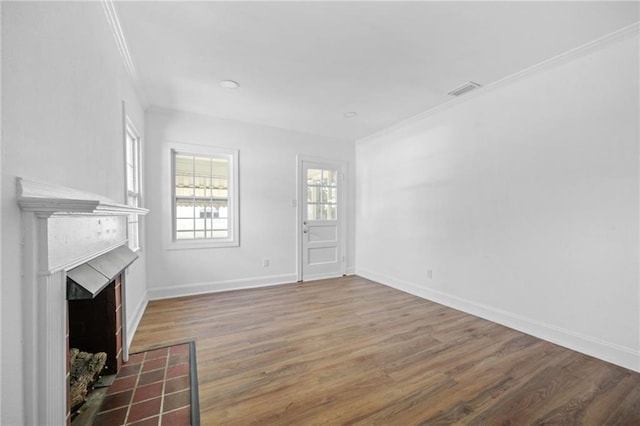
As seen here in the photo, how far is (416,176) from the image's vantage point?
4.00 meters

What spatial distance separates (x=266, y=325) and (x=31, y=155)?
239 centimetres

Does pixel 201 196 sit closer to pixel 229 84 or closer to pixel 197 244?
pixel 197 244

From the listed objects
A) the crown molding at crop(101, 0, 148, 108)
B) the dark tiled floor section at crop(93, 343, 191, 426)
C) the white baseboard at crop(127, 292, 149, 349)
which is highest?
the crown molding at crop(101, 0, 148, 108)

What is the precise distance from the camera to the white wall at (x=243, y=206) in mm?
3705

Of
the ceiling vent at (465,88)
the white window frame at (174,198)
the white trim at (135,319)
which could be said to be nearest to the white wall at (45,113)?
the white trim at (135,319)

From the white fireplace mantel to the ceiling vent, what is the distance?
3451 millimetres

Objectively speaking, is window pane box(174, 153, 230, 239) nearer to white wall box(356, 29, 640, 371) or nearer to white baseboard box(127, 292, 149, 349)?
white baseboard box(127, 292, 149, 349)

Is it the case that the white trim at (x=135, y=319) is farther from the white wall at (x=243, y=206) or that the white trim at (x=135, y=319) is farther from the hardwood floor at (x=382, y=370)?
the white wall at (x=243, y=206)

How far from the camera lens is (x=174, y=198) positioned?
3855mm

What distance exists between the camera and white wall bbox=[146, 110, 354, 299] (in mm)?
3705

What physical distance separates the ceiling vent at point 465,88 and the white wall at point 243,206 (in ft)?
7.60

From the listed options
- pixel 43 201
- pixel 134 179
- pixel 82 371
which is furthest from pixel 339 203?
pixel 43 201

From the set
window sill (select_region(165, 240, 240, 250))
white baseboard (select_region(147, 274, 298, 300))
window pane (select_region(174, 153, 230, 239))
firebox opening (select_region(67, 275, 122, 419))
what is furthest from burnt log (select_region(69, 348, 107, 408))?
window pane (select_region(174, 153, 230, 239))

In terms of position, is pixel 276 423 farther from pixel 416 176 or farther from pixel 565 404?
pixel 416 176
